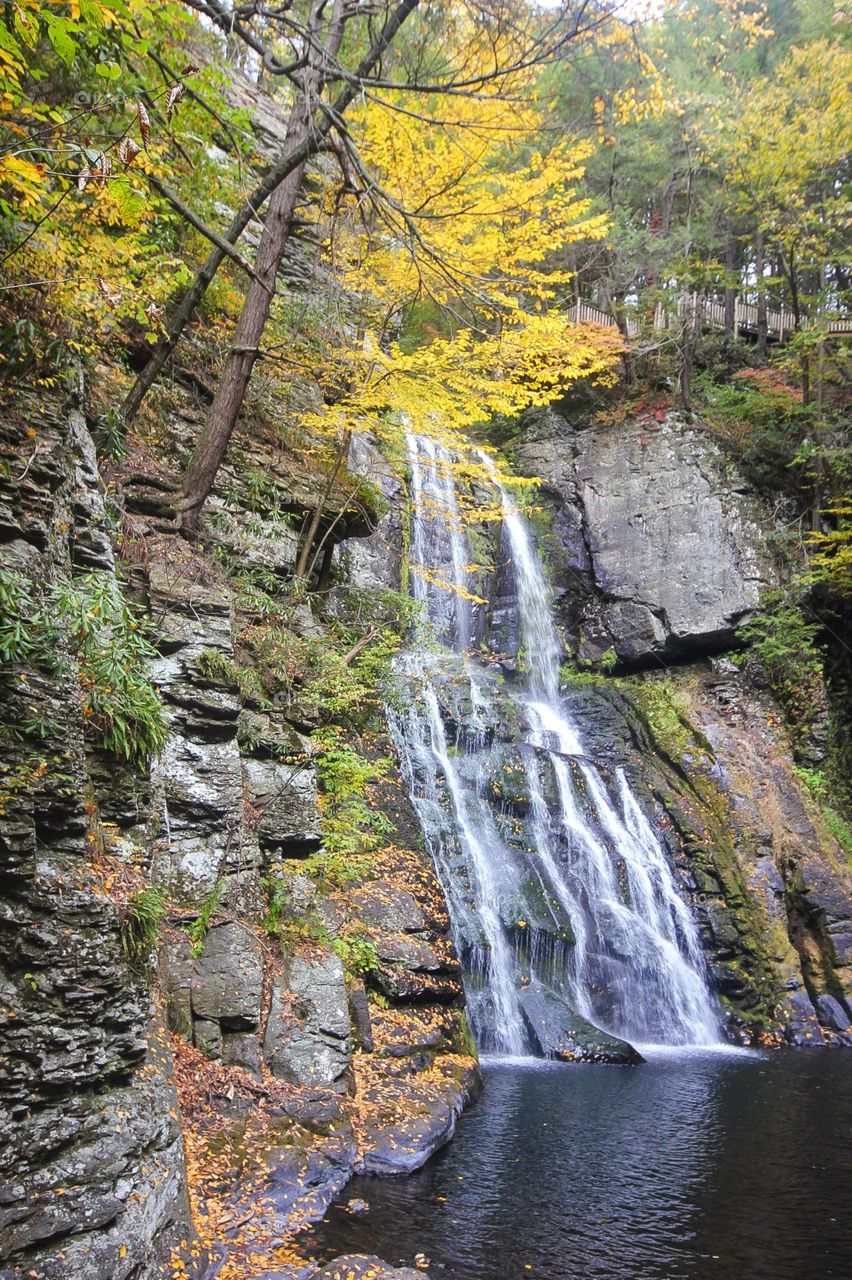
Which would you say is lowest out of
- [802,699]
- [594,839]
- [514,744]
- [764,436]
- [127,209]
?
[594,839]

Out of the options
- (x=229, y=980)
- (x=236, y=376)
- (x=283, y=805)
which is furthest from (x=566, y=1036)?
(x=236, y=376)

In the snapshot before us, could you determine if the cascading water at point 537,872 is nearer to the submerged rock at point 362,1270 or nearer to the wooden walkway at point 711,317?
the submerged rock at point 362,1270

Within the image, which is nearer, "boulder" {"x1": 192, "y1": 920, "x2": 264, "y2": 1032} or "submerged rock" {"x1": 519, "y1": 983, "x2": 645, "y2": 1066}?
"boulder" {"x1": 192, "y1": 920, "x2": 264, "y2": 1032}

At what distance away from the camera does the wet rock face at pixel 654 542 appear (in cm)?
1513

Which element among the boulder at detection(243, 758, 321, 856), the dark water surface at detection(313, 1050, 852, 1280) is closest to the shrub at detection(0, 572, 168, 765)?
the boulder at detection(243, 758, 321, 856)

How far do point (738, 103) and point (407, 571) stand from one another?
39.2 feet

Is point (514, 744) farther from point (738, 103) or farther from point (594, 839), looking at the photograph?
point (738, 103)

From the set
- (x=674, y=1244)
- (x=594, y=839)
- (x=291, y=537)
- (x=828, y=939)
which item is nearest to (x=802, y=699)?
(x=828, y=939)

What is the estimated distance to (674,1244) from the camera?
15.4ft

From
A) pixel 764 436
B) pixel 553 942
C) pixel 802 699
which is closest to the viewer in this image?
pixel 553 942

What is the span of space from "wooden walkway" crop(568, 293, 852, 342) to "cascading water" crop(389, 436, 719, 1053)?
33.7ft

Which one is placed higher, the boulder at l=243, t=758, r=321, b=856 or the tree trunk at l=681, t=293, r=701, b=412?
the tree trunk at l=681, t=293, r=701, b=412

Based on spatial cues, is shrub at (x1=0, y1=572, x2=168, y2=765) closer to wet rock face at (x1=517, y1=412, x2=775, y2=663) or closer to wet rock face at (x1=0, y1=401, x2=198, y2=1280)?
wet rock face at (x1=0, y1=401, x2=198, y2=1280)

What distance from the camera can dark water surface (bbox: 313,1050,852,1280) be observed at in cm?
445
